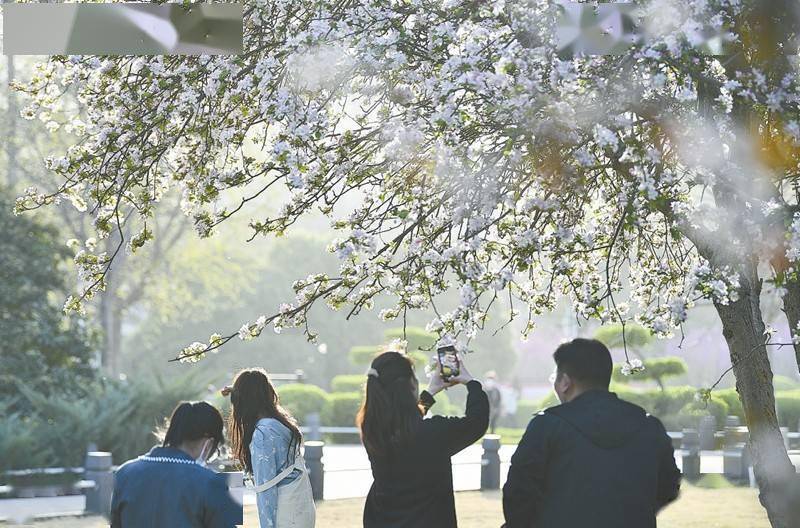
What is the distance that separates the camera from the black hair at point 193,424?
497 centimetres

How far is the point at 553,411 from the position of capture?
4949mm

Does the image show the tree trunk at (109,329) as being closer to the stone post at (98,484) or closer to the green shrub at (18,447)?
the green shrub at (18,447)

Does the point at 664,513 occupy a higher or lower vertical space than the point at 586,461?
lower

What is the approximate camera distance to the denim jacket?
6391mm

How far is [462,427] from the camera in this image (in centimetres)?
534

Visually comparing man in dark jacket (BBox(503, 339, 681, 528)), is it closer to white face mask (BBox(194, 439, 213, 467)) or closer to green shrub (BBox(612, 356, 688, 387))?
white face mask (BBox(194, 439, 213, 467))

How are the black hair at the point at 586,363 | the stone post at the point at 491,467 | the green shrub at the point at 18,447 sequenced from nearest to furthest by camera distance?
the black hair at the point at 586,363 → the green shrub at the point at 18,447 → the stone post at the point at 491,467

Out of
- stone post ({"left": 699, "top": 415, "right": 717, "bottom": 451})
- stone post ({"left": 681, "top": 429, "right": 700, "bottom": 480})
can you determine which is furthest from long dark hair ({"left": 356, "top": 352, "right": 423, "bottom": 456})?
stone post ({"left": 699, "top": 415, "right": 717, "bottom": 451})

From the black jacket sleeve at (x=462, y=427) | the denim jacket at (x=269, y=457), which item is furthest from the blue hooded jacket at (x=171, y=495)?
the denim jacket at (x=269, y=457)

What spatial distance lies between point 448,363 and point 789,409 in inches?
865

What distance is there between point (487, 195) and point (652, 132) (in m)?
1.44

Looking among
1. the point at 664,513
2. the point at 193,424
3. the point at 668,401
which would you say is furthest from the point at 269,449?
the point at 668,401

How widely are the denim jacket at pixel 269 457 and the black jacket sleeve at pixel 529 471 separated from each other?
1.80 m

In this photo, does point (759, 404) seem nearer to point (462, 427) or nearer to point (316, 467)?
point (462, 427)
